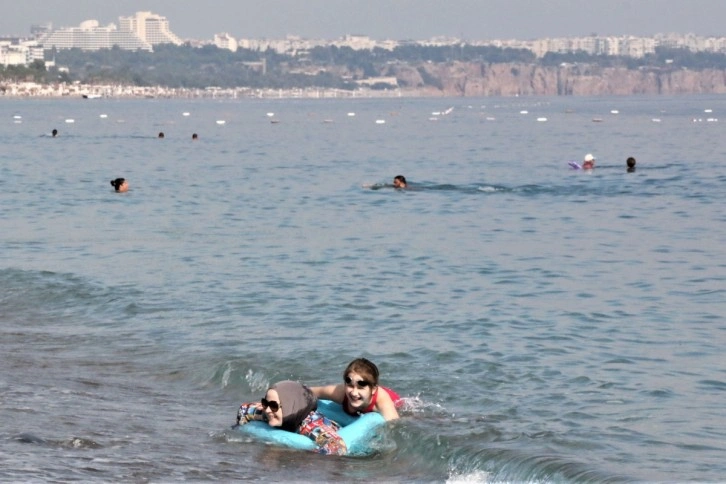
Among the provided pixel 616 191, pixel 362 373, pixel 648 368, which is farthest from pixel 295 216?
pixel 362 373

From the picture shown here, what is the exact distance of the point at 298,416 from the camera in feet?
37.6

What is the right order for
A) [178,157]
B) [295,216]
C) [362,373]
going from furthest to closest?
1. [178,157]
2. [295,216]
3. [362,373]

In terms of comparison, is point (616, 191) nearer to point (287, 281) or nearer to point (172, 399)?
point (287, 281)

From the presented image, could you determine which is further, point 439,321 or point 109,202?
point 109,202

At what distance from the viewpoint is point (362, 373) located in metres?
11.3

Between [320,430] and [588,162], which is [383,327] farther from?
[588,162]

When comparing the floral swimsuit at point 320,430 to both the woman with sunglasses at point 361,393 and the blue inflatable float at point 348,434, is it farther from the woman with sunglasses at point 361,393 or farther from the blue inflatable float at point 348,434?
the woman with sunglasses at point 361,393

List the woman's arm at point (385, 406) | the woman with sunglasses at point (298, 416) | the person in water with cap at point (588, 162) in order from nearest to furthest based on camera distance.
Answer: the woman with sunglasses at point (298, 416)
the woman's arm at point (385, 406)
the person in water with cap at point (588, 162)

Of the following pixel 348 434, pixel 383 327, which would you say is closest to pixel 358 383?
pixel 348 434

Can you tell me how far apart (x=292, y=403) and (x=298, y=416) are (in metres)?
0.13

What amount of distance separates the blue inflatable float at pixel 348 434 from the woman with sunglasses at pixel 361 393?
10 cm

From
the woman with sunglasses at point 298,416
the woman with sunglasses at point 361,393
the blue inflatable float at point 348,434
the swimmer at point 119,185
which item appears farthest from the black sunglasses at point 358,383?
the swimmer at point 119,185

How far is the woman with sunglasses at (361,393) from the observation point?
444 inches

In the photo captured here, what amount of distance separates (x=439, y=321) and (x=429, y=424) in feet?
16.7
